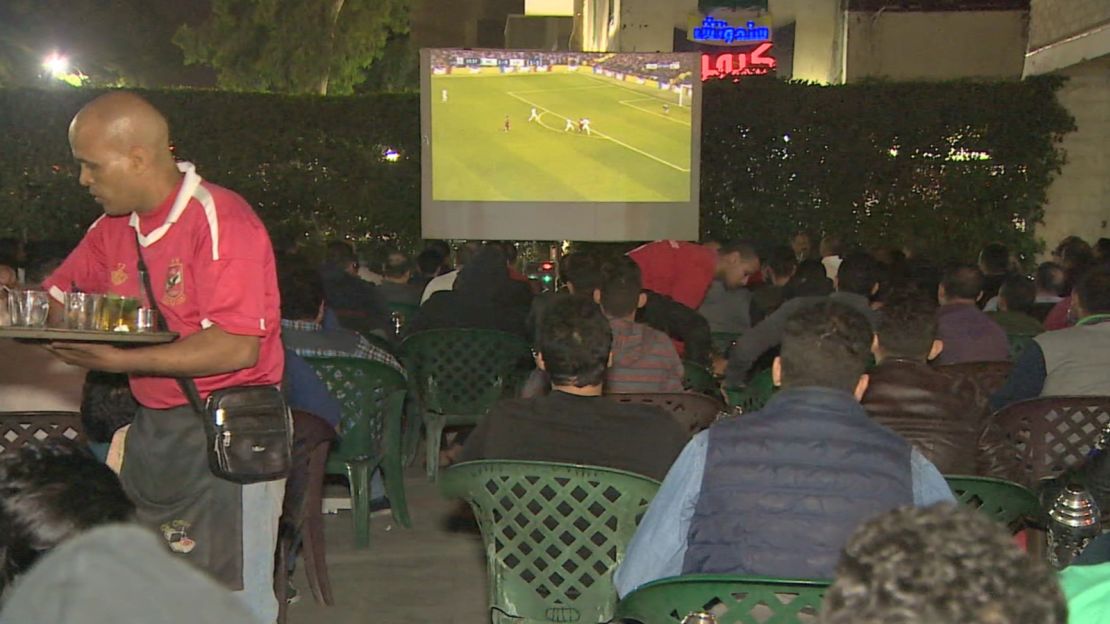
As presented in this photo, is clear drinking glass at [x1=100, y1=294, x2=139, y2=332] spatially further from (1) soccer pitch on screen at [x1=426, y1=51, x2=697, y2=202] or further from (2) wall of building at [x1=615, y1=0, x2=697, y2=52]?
(2) wall of building at [x1=615, y1=0, x2=697, y2=52]

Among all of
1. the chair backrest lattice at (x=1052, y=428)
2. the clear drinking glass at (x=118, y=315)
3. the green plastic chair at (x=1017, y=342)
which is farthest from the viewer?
the green plastic chair at (x=1017, y=342)

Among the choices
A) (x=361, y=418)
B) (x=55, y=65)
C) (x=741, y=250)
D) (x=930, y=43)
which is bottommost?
(x=361, y=418)

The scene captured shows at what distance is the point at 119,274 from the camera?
320 centimetres

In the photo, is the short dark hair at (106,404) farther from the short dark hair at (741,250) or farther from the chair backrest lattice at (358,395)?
the short dark hair at (741,250)

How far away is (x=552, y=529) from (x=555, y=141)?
8.47m

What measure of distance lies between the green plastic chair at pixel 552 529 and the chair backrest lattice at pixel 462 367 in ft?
11.3

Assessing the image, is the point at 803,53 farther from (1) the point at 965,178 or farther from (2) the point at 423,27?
(2) the point at 423,27

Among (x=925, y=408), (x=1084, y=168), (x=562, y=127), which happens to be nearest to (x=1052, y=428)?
(x=925, y=408)

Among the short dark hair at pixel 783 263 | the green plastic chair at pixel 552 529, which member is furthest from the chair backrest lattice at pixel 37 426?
the short dark hair at pixel 783 263

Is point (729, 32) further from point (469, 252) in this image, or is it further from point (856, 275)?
point (856, 275)

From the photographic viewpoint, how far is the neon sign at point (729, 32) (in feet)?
58.1

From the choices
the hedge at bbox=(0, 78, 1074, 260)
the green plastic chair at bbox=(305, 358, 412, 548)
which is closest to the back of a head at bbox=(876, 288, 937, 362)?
the green plastic chair at bbox=(305, 358, 412, 548)

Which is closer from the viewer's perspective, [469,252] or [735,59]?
[469,252]

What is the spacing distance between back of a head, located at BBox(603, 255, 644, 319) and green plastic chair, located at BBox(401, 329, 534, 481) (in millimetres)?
1413
